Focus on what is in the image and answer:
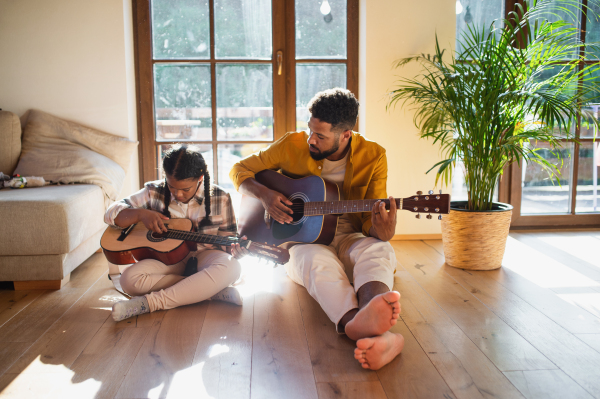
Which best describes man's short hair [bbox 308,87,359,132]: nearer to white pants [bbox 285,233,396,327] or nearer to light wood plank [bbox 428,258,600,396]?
white pants [bbox 285,233,396,327]

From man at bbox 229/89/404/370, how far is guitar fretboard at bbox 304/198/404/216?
0.13ft

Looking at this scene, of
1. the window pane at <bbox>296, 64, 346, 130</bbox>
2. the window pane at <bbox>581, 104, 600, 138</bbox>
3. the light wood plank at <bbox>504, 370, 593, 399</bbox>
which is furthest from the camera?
the window pane at <bbox>581, 104, 600, 138</bbox>

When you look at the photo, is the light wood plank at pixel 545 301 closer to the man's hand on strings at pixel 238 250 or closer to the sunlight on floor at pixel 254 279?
the sunlight on floor at pixel 254 279

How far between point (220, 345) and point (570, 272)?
1.90 metres

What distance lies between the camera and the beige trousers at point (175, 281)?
1.87m

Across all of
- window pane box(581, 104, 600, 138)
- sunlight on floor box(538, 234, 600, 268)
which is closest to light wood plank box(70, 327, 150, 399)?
sunlight on floor box(538, 234, 600, 268)

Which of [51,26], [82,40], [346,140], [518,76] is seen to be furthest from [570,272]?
[51,26]

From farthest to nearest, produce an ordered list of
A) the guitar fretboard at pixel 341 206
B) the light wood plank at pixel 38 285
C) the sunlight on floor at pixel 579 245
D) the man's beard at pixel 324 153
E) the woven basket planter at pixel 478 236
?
the sunlight on floor at pixel 579 245 < the woven basket planter at pixel 478 236 < the light wood plank at pixel 38 285 < the man's beard at pixel 324 153 < the guitar fretboard at pixel 341 206

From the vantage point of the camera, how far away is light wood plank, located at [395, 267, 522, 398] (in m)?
1.32

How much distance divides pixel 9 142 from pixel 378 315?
2.48 m

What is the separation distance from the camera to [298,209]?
6.57 feet

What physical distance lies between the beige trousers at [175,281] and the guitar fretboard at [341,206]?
1.33ft

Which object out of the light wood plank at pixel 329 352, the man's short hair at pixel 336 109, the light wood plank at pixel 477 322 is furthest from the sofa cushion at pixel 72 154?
the light wood plank at pixel 477 322

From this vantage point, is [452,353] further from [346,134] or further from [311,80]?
[311,80]
